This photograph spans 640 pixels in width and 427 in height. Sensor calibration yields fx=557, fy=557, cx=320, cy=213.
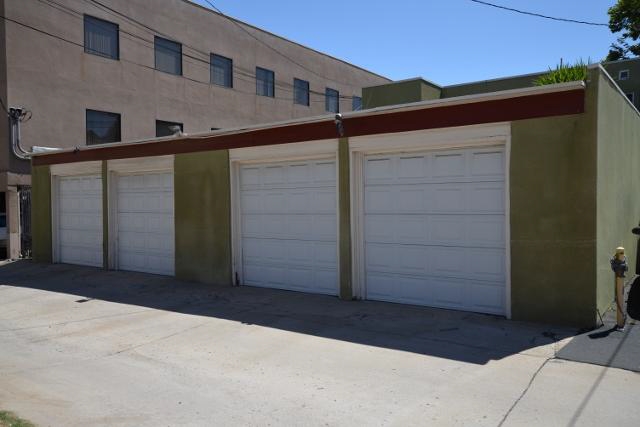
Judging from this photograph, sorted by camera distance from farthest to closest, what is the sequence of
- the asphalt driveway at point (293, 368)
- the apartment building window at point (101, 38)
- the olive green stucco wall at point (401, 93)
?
the apartment building window at point (101, 38)
the olive green stucco wall at point (401, 93)
the asphalt driveway at point (293, 368)

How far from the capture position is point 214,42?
2391 centimetres

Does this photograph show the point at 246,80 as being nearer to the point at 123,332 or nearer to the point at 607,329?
the point at 123,332

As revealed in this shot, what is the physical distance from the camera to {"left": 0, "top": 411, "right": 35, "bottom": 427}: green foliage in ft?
14.6

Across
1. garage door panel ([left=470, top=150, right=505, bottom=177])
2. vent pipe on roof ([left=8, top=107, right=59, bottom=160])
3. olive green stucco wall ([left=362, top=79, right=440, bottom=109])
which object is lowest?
garage door panel ([left=470, top=150, right=505, bottom=177])

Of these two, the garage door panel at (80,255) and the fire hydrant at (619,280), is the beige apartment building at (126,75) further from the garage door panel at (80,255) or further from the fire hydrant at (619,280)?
the fire hydrant at (619,280)

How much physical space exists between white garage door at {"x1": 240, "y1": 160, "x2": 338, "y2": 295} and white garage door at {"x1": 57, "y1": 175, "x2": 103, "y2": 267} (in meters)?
5.06

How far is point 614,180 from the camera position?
8328 millimetres

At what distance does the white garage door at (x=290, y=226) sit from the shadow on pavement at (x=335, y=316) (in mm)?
362

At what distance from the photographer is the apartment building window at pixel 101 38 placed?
18984 mm

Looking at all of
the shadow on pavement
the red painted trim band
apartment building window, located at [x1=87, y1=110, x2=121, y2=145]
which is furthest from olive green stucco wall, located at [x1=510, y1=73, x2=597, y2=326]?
apartment building window, located at [x1=87, y1=110, x2=121, y2=145]

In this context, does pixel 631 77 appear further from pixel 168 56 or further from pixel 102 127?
pixel 102 127

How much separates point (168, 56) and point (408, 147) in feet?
52.6

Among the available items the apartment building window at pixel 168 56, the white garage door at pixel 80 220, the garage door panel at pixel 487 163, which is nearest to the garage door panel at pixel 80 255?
the white garage door at pixel 80 220

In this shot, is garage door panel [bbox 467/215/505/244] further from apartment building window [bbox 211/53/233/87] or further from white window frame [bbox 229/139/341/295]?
apartment building window [bbox 211/53/233/87]
